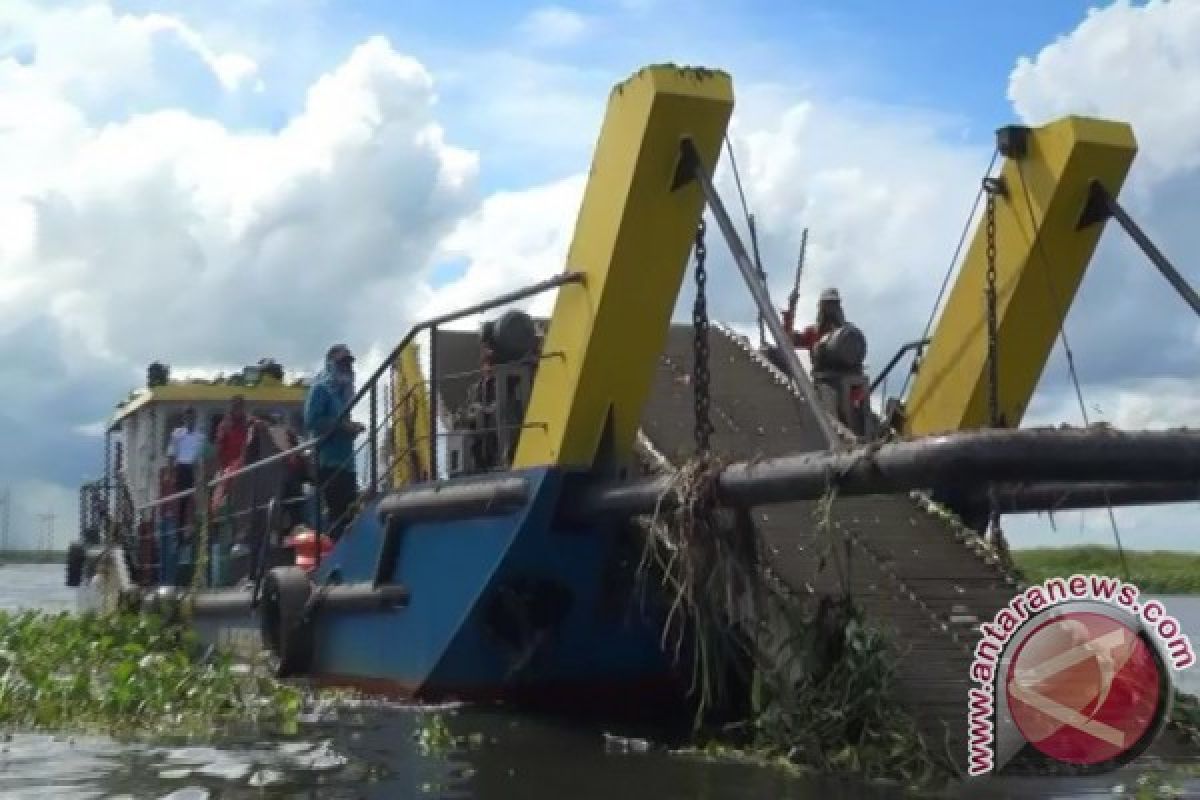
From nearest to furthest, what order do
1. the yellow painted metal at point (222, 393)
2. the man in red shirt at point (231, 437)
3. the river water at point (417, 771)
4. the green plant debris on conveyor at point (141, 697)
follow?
1. the river water at point (417, 771)
2. the green plant debris on conveyor at point (141, 697)
3. the man in red shirt at point (231, 437)
4. the yellow painted metal at point (222, 393)

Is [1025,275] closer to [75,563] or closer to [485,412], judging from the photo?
[485,412]

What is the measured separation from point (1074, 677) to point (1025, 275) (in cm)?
Result: 407

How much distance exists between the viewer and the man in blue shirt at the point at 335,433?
12133 millimetres

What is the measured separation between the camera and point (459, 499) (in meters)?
9.70

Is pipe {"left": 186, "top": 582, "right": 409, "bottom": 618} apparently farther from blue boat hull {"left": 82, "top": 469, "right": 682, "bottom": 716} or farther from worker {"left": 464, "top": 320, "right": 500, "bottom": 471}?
worker {"left": 464, "top": 320, "right": 500, "bottom": 471}

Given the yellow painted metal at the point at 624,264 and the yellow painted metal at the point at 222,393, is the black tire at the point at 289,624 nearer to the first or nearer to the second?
the yellow painted metal at the point at 624,264

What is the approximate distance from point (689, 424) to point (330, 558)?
9.02ft

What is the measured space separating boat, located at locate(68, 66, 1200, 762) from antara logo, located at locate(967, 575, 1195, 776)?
0.47 m

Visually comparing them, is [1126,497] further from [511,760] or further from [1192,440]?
[511,760]

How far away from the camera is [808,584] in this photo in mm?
8836

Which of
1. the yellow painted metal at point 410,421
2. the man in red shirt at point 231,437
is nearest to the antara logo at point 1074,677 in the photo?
the yellow painted metal at point 410,421

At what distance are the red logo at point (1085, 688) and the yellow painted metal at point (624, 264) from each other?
298cm

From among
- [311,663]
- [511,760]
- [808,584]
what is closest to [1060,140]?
[808,584]

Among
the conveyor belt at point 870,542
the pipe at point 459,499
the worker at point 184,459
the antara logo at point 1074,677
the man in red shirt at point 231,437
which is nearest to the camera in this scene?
the antara logo at point 1074,677
